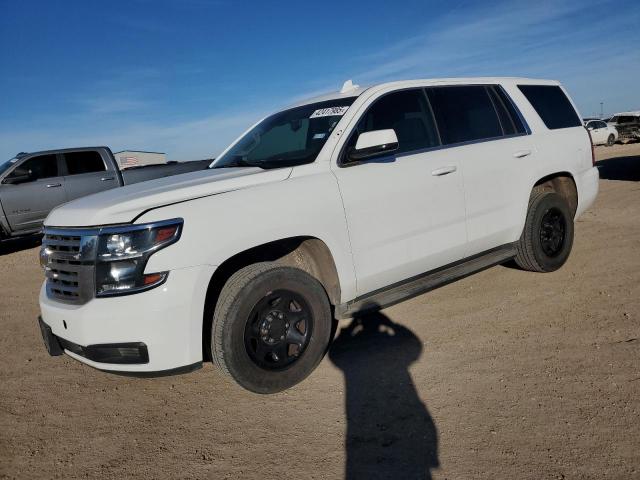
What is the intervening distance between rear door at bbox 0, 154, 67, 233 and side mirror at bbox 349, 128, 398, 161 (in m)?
8.67

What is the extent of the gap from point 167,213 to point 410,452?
5.84ft

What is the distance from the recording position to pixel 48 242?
2.88m

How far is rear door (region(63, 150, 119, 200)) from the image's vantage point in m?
9.78

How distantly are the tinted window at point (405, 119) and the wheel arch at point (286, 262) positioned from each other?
3.42ft

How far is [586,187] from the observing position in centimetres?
482

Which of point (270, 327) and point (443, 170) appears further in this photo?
point (443, 170)

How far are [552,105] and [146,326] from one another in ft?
14.6

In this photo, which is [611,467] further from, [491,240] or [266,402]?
[491,240]

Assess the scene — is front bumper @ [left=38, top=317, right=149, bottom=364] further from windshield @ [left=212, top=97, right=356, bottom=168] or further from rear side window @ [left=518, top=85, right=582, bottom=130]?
rear side window @ [left=518, top=85, right=582, bottom=130]

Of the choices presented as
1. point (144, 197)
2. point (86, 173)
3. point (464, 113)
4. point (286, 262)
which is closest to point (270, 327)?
point (286, 262)

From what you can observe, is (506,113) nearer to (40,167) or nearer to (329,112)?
(329,112)

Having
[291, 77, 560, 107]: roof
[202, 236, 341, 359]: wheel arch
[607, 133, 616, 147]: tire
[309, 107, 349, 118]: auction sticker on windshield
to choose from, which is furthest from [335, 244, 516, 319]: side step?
[607, 133, 616, 147]: tire

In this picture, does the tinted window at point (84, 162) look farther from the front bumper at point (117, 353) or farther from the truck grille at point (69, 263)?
the front bumper at point (117, 353)

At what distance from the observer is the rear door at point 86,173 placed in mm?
9781
